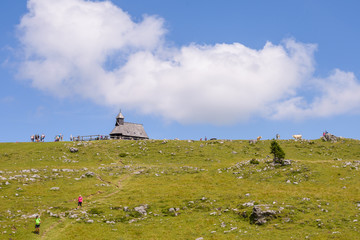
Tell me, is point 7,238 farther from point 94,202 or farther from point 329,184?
point 329,184

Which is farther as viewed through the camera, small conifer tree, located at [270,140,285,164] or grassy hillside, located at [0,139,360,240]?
small conifer tree, located at [270,140,285,164]

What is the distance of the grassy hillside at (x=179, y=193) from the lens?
3784 centimetres

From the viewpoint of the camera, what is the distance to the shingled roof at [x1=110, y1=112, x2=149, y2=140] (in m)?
114

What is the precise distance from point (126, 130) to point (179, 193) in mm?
67545

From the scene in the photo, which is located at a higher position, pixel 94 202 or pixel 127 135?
pixel 127 135

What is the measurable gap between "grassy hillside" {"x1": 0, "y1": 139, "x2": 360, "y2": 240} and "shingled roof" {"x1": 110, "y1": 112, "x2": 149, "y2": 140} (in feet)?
95.7

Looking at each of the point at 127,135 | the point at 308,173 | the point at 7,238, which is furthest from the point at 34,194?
the point at 127,135

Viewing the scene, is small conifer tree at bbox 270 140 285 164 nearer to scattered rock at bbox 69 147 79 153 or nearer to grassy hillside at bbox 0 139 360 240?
grassy hillside at bbox 0 139 360 240

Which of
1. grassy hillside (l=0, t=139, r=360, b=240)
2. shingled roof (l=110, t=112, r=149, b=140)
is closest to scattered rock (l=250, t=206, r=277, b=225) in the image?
grassy hillside (l=0, t=139, r=360, b=240)

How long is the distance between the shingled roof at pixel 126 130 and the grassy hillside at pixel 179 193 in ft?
95.7

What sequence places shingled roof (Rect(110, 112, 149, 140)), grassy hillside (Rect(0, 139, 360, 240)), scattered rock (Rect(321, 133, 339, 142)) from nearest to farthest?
grassy hillside (Rect(0, 139, 360, 240)) < scattered rock (Rect(321, 133, 339, 142)) < shingled roof (Rect(110, 112, 149, 140))

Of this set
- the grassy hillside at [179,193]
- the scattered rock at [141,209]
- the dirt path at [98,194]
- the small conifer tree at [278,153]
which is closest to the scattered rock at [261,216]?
the grassy hillside at [179,193]

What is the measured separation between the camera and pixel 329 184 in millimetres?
52156

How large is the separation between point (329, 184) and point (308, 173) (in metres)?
4.95
